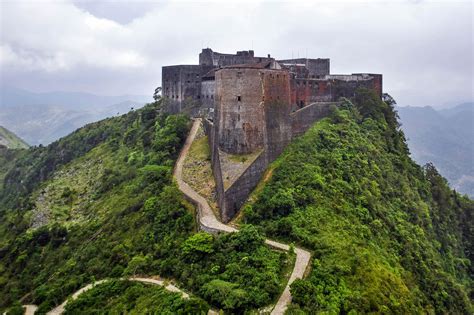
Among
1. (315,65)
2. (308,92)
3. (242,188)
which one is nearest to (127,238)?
(242,188)

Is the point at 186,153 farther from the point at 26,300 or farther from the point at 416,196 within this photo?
the point at 416,196

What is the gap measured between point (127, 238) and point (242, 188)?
10686 millimetres

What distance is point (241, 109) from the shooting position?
4019 cm

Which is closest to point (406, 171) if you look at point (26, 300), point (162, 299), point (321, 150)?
point (321, 150)

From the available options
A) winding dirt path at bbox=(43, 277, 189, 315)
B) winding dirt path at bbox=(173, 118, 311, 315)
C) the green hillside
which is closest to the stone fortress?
winding dirt path at bbox=(173, 118, 311, 315)

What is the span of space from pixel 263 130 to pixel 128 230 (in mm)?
14605

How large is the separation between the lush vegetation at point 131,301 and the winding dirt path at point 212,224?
175 inches

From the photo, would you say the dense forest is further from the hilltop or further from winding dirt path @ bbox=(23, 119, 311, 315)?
winding dirt path @ bbox=(23, 119, 311, 315)

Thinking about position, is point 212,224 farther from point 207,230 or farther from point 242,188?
point 242,188

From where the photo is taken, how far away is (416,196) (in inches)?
1887

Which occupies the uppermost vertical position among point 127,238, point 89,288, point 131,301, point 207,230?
point 207,230

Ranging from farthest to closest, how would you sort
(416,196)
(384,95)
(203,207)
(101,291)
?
(384,95), (416,196), (203,207), (101,291)

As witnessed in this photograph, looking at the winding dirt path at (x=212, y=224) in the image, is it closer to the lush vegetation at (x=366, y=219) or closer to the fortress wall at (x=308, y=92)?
the lush vegetation at (x=366, y=219)

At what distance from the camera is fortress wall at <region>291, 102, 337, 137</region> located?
150 feet
